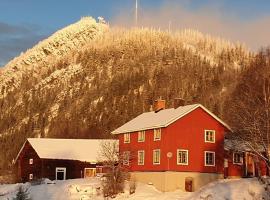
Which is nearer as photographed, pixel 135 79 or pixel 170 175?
pixel 170 175

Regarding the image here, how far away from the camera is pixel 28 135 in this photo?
15775 cm

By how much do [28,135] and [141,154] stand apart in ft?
332

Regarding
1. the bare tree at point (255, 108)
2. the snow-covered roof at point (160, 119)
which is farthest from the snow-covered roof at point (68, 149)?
the bare tree at point (255, 108)

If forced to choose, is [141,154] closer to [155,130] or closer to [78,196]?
[155,130]

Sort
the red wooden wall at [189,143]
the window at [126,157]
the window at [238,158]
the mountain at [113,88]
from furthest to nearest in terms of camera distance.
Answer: the mountain at [113,88] < the window at [126,157] < the window at [238,158] < the red wooden wall at [189,143]

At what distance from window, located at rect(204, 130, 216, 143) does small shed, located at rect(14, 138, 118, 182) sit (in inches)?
741

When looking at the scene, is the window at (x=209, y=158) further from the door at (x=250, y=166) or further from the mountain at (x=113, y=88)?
the mountain at (x=113, y=88)

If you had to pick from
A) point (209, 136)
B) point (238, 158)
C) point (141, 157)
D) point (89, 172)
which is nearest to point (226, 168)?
point (238, 158)

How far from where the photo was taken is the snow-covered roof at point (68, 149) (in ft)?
246

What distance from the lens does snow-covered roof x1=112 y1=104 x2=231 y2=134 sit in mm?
57844

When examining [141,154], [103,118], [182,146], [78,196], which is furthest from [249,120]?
[103,118]

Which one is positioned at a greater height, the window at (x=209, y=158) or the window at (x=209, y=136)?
the window at (x=209, y=136)

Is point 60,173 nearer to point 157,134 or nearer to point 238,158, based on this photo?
point 157,134

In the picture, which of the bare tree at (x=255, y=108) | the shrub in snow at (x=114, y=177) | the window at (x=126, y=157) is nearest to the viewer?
the bare tree at (x=255, y=108)
